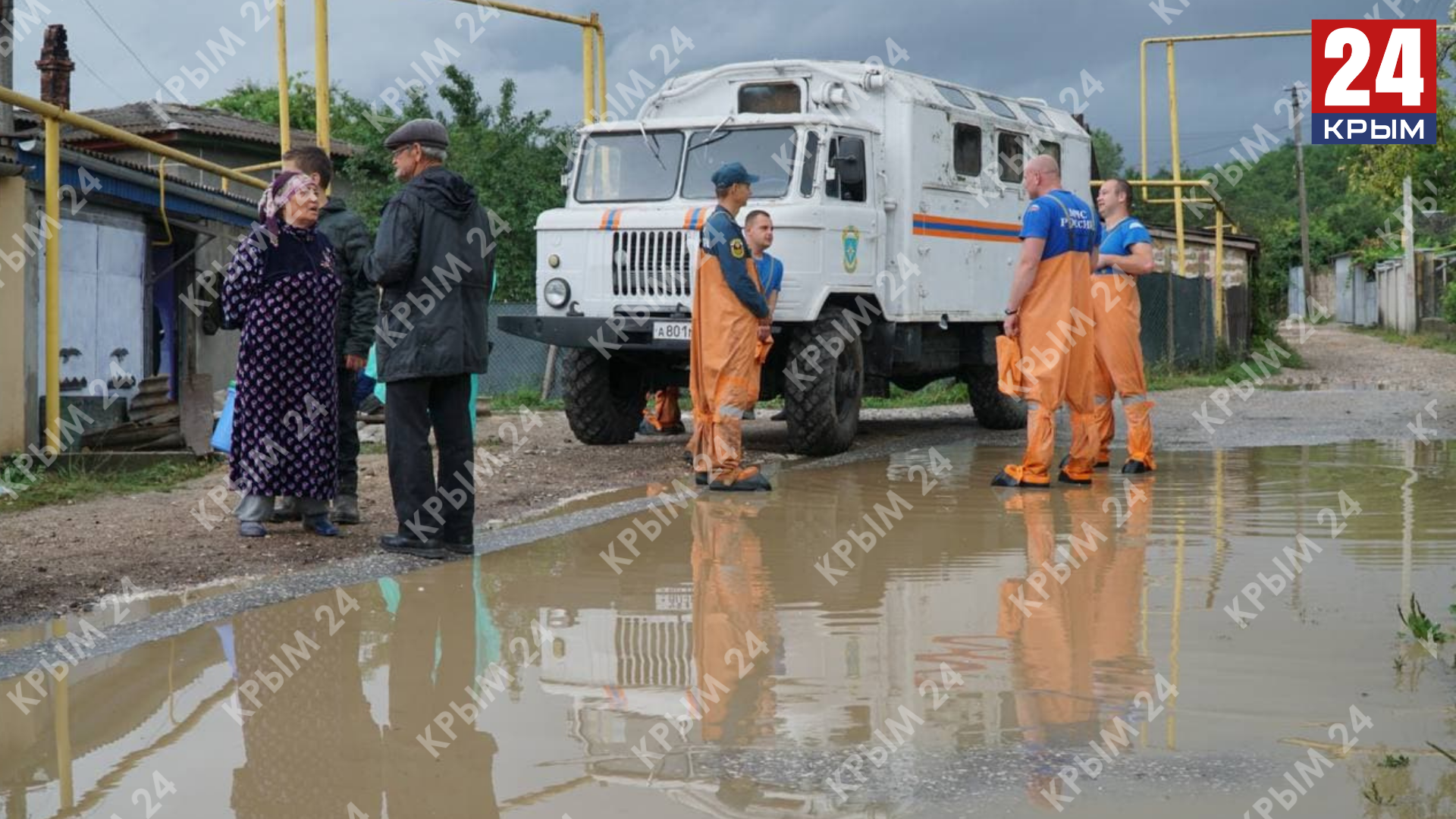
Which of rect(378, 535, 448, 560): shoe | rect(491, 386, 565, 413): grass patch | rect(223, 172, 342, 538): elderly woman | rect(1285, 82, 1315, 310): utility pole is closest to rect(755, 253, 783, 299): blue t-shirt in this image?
rect(223, 172, 342, 538): elderly woman

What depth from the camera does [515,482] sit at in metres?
10.4

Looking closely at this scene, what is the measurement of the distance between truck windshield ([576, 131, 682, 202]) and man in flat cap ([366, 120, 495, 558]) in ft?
17.5

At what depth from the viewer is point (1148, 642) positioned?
5195mm

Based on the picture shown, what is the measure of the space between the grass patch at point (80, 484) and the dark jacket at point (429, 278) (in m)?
2.81

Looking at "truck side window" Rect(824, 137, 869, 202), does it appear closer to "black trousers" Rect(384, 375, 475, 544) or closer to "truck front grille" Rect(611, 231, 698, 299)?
"truck front grille" Rect(611, 231, 698, 299)

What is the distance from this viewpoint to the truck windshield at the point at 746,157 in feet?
41.1

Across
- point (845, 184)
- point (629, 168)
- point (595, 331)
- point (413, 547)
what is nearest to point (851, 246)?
point (845, 184)

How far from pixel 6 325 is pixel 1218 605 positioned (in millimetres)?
7443

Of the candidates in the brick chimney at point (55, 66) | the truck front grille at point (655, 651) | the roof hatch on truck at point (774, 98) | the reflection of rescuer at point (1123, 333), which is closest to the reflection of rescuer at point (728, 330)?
the reflection of rescuer at point (1123, 333)

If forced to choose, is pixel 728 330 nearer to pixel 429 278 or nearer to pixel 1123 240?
pixel 1123 240

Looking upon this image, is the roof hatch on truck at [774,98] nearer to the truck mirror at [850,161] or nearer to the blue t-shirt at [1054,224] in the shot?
the truck mirror at [850,161]

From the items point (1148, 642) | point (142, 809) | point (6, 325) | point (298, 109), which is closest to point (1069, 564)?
point (1148, 642)

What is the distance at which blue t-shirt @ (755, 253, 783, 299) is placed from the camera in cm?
1159

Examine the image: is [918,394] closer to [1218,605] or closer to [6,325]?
[6,325]
